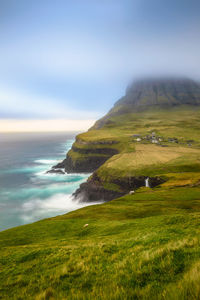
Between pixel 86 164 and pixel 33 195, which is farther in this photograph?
pixel 86 164

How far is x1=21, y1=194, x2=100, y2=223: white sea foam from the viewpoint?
76.3 metres

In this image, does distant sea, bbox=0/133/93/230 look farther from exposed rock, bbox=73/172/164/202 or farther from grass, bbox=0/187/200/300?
grass, bbox=0/187/200/300

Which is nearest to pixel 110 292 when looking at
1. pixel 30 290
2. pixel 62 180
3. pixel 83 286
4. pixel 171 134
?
pixel 83 286

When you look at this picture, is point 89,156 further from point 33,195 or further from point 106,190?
point 106,190

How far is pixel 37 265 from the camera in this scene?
30.2 feet

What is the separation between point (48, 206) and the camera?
279ft

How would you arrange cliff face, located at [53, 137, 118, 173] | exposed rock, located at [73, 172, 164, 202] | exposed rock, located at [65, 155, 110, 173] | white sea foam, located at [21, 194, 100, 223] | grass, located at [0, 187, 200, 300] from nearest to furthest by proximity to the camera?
grass, located at [0, 187, 200, 300] < white sea foam, located at [21, 194, 100, 223] < exposed rock, located at [73, 172, 164, 202] < exposed rock, located at [65, 155, 110, 173] < cliff face, located at [53, 137, 118, 173]

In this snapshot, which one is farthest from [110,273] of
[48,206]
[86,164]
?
[86,164]

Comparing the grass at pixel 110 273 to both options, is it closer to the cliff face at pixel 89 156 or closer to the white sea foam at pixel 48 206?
the white sea foam at pixel 48 206

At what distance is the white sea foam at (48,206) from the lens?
76.3 m

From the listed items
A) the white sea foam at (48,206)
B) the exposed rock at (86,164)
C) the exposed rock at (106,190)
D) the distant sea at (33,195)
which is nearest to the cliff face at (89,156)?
the exposed rock at (86,164)

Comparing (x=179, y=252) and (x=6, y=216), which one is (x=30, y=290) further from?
(x=6, y=216)

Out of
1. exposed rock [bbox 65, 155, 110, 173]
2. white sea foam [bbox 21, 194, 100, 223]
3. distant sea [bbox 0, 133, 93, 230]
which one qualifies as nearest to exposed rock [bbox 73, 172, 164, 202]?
white sea foam [bbox 21, 194, 100, 223]

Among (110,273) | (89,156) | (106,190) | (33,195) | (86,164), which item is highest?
(110,273)
